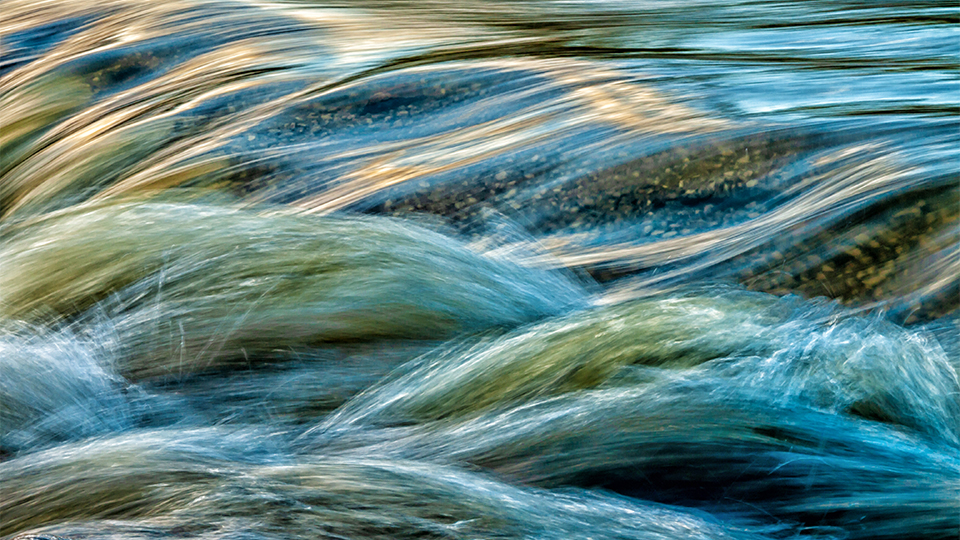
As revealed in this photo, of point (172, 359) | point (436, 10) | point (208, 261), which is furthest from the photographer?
point (436, 10)

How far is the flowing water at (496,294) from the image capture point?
5.53ft

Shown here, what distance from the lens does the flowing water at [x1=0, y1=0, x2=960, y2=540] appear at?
5.53 ft

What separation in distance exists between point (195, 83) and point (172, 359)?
202 centimetres

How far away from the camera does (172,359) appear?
6.93ft

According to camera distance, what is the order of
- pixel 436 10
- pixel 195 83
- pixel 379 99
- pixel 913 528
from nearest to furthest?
1. pixel 913 528
2. pixel 379 99
3. pixel 195 83
4. pixel 436 10

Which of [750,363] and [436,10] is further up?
[436,10]

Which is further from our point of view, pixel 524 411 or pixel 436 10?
pixel 436 10

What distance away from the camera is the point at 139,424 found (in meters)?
1.99

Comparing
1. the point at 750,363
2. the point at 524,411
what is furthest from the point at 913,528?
the point at 524,411

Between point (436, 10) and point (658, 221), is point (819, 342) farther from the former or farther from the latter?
point (436, 10)

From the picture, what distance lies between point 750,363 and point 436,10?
10.4 ft

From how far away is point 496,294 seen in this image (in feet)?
7.52

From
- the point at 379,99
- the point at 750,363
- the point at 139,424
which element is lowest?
the point at 139,424

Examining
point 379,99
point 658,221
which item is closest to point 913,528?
point 658,221
